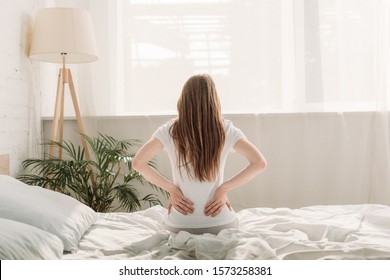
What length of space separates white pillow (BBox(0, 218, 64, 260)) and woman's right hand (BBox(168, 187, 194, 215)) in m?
0.50

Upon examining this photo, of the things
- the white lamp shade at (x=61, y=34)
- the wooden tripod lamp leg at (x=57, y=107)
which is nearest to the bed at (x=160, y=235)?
the wooden tripod lamp leg at (x=57, y=107)

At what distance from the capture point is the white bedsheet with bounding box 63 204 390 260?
1.62m

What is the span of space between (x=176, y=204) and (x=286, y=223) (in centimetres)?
45

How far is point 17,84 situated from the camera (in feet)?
10.9

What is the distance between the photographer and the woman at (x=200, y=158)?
78.9 inches

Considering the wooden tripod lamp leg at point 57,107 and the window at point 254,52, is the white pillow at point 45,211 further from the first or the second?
the window at point 254,52

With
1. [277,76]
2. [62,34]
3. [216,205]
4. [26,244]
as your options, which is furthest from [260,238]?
[277,76]

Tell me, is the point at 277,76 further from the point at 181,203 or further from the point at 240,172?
the point at 181,203

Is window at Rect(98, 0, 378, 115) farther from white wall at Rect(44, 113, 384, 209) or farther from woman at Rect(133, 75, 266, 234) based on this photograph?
woman at Rect(133, 75, 266, 234)

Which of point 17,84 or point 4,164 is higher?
point 17,84

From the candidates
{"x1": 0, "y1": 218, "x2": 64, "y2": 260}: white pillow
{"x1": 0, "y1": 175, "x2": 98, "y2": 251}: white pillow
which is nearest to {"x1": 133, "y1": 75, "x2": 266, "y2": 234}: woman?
{"x1": 0, "y1": 175, "x2": 98, "y2": 251}: white pillow

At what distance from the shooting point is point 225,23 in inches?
154

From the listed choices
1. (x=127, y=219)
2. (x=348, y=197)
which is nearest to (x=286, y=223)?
(x=127, y=219)

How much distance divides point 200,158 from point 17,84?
5.96 feet
